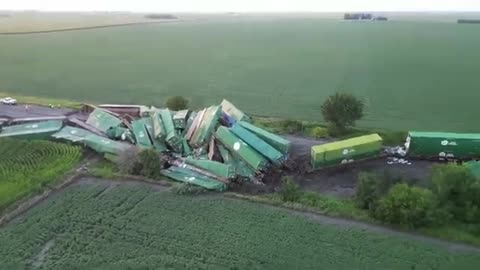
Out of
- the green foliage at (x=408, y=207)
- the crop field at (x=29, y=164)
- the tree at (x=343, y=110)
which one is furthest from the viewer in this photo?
the tree at (x=343, y=110)

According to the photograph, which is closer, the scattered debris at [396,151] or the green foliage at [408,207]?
the green foliage at [408,207]

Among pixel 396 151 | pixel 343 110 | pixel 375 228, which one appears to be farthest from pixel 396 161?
pixel 375 228

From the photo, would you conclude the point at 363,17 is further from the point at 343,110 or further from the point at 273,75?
the point at 343,110

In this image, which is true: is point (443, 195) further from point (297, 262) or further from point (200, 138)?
point (200, 138)

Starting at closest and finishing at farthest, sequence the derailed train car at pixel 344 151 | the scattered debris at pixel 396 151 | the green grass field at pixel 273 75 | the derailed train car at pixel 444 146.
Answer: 1. the derailed train car at pixel 344 151
2. the derailed train car at pixel 444 146
3. the scattered debris at pixel 396 151
4. the green grass field at pixel 273 75

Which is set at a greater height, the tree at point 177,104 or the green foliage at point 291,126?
the tree at point 177,104

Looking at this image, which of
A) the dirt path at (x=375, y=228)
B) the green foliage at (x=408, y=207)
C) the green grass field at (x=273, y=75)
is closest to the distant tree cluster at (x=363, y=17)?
the green grass field at (x=273, y=75)

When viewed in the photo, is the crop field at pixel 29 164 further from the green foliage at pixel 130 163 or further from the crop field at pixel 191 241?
the green foliage at pixel 130 163

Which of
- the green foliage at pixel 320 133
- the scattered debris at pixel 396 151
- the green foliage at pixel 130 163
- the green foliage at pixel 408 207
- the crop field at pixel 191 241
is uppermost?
the green foliage at pixel 320 133

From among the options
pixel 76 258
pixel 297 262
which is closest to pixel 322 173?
pixel 297 262
